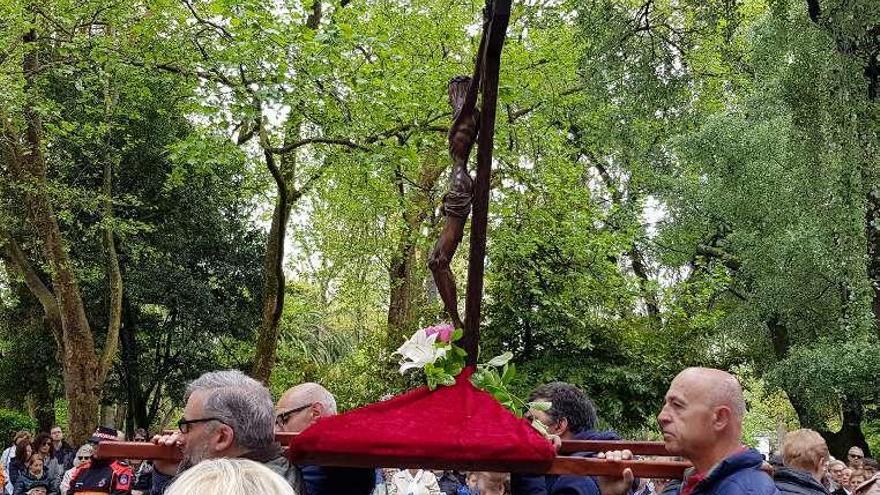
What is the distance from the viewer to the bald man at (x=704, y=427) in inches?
Result: 114

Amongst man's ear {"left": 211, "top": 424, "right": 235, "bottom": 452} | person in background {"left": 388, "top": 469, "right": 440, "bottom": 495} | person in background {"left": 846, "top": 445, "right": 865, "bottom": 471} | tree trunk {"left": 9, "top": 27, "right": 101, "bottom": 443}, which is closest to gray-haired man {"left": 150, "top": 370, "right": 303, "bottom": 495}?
man's ear {"left": 211, "top": 424, "right": 235, "bottom": 452}

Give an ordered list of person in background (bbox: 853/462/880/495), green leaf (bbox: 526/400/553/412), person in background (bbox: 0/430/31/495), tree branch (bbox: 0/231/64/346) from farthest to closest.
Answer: tree branch (bbox: 0/231/64/346), person in background (bbox: 0/430/31/495), person in background (bbox: 853/462/880/495), green leaf (bbox: 526/400/553/412)

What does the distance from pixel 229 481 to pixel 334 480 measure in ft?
4.46

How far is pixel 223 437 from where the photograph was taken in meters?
3.01

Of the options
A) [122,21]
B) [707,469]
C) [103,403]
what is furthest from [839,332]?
[103,403]

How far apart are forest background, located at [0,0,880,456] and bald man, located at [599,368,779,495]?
605cm

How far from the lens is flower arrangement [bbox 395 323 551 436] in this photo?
9.83 feet

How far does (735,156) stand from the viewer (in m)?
15.6

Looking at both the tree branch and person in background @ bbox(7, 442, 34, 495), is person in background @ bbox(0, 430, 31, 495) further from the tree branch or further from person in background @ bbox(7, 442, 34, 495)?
the tree branch

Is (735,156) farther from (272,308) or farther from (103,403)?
(103,403)

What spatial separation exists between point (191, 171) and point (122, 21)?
508 centimetres

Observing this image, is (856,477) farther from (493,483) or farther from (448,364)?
(448,364)

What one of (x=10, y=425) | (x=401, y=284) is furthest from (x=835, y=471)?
(x=10, y=425)

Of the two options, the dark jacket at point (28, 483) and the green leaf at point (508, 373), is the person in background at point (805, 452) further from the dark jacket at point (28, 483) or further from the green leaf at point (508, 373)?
the dark jacket at point (28, 483)
